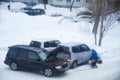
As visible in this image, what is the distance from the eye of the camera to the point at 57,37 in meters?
27.4

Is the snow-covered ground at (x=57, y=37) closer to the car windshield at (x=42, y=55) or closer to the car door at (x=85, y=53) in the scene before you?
the car door at (x=85, y=53)

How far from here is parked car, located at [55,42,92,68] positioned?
19.3 meters

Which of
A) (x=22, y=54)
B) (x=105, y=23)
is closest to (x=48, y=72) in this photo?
(x=22, y=54)

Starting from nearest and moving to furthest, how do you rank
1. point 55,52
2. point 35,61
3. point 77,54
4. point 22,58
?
1. point 35,61
2. point 22,58
3. point 55,52
4. point 77,54

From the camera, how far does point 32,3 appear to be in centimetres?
6644

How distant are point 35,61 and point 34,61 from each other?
6 centimetres

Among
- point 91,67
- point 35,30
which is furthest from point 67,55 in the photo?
point 35,30

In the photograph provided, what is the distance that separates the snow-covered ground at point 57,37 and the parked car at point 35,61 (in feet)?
1.18

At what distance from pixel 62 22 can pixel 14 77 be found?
63.4 ft

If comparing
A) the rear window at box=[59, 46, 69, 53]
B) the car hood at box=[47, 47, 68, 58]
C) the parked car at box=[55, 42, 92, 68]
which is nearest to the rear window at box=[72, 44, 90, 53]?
the parked car at box=[55, 42, 92, 68]

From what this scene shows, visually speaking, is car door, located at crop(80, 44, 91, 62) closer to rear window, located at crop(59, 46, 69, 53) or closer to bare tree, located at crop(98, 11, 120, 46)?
rear window, located at crop(59, 46, 69, 53)

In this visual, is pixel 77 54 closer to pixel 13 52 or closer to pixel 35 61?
pixel 35 61

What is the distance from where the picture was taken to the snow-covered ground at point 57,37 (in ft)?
57.4

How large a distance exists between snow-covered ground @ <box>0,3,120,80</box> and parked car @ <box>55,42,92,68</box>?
481 mm
